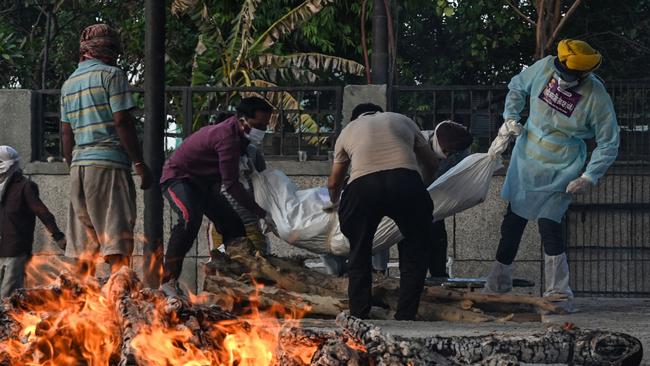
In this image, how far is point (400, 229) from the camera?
9008mm

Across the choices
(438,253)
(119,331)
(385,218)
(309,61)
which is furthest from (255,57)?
(119,331)

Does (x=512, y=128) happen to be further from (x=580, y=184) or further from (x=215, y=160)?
(x=215, y=160)

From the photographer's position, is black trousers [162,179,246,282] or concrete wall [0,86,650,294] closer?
black trousers [162,179,246,282]

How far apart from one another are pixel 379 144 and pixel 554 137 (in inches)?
63.2

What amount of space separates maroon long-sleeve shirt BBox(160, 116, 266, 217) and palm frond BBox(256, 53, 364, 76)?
9776mm

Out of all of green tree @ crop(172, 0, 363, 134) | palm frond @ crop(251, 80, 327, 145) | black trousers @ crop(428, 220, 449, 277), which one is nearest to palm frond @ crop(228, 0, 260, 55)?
green tree @ crop(172, 0, 363, 134)

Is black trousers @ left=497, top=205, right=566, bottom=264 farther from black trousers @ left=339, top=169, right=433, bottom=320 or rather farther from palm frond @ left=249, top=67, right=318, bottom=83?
palm frond @ left=249, top=67, right=318, bottom=83

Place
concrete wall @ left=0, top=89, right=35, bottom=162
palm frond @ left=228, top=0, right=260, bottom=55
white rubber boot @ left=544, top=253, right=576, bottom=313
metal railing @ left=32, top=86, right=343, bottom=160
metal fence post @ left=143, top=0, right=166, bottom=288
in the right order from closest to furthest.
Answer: metal fence post @ left=143, top=0, right=166, bottom=288 < white rubber boot @ left=544, top=253, right=576, bottom=313 < metal railing @ left=32, top=86, right=343, bottom=160 < concrete wall @ left=0, top=89, right=35, bottom=162 < palm frond @ left=228, top=0, right=260, bottom=55

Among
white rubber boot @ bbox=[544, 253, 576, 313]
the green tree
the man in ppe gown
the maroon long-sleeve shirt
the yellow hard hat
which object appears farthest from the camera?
the green tree

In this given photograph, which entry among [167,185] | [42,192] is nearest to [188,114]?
[42,192]

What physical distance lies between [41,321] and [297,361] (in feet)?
4.12

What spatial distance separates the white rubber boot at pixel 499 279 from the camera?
10109mm

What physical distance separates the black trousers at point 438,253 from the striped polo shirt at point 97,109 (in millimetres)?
4143

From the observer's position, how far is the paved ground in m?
7.89
